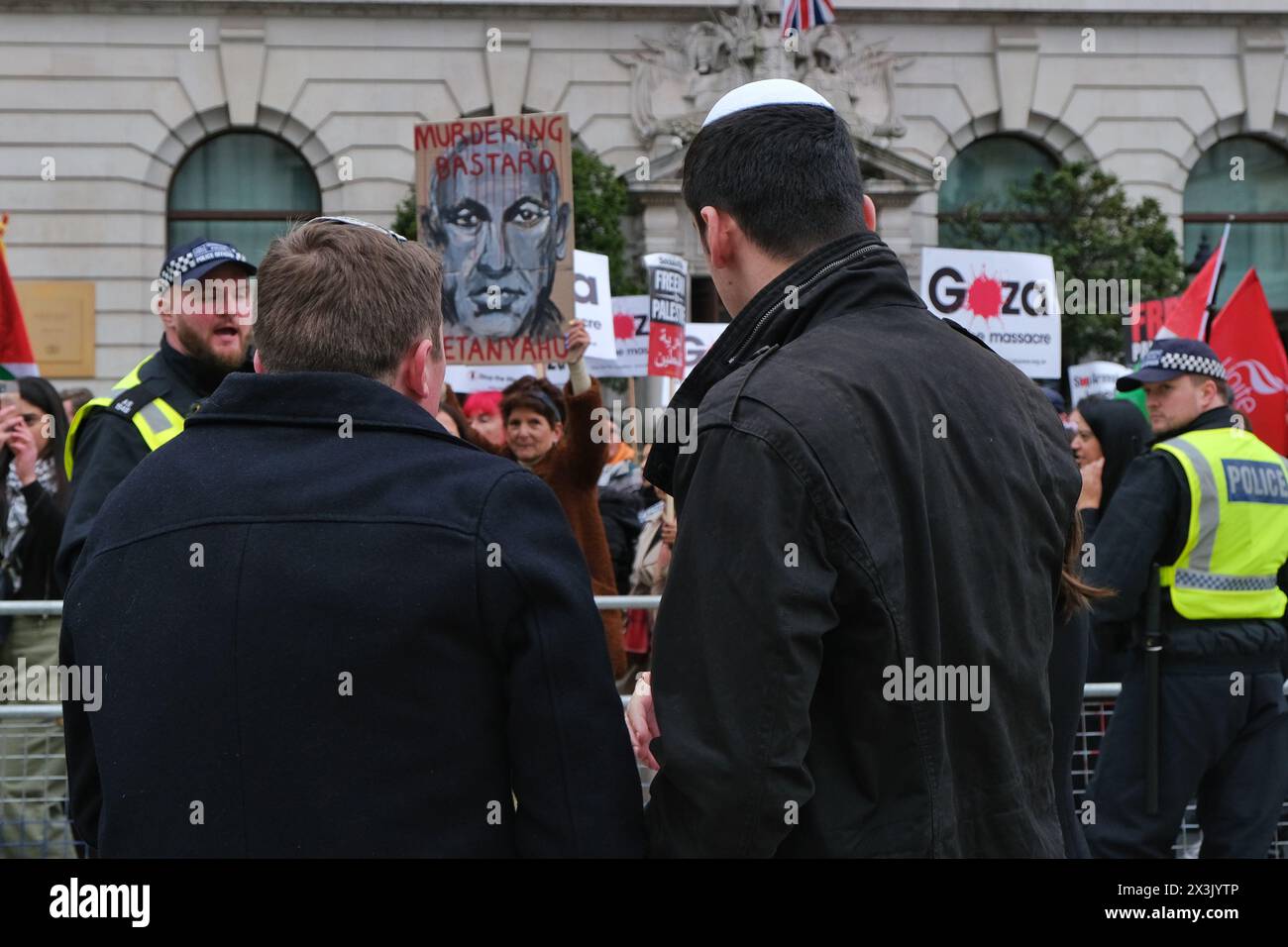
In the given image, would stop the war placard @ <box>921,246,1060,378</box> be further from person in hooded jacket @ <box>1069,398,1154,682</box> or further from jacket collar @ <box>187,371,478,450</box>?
jacket collar @ <box>187,371,478,450</box>

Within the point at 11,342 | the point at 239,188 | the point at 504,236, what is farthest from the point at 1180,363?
the point at 239,188

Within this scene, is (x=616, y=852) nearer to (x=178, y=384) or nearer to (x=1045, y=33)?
(x=178, y=384)

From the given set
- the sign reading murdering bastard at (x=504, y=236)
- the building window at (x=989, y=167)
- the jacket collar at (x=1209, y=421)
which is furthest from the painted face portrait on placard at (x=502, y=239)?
the building window at (x=989, y=167)

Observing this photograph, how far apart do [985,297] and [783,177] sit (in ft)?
30.8

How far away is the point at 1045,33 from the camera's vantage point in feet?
83.7

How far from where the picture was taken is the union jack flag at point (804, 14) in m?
17.2

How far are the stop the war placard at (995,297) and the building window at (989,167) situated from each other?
13.9 meters

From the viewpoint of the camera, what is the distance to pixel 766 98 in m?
2.57

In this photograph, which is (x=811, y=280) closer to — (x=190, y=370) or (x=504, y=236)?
(x=190, y=370)

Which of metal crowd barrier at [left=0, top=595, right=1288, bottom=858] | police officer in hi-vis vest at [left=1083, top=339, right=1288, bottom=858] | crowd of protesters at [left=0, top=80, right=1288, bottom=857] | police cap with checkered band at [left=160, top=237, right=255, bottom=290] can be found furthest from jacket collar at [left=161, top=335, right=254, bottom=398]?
police officer in hi-vis vest at [left=1083, top=339, right=1288, bottom=858]

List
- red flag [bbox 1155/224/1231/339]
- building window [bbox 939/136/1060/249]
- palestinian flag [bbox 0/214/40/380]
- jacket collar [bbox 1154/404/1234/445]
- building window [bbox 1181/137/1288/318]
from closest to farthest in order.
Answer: jacket collar [bbox 1154/404/1234/445]
palestinian flag [bbox 0/214/40/380]
red flag [bbox 1155/224/1231/339]
building window [bbox 939/136/1060/249]
building window [bbox 1181/137/1288/318]

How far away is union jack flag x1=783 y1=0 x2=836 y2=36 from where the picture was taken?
1716 cm

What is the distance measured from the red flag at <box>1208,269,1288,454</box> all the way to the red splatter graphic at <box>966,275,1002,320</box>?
2267mm
